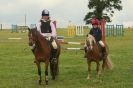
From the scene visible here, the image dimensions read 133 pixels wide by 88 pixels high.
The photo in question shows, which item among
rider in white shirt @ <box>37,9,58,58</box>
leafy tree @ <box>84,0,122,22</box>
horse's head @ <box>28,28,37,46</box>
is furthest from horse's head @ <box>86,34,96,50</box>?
leafy tree @ <box>84,0,122,22</box>

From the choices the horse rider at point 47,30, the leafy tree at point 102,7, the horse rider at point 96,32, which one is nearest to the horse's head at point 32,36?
the horse rider at point 47,30

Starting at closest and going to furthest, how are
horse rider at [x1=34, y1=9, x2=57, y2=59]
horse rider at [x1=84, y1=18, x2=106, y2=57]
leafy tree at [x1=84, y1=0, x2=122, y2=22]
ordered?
horse rider at [x1=34, y1=9, x2=57, y2=59] → horse rider at [x1=84, y1=18, x2=106, y2=57] → leafy tree at [x1=84, y1=0, x2=122, y2=22]

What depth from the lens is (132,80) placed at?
17.1m

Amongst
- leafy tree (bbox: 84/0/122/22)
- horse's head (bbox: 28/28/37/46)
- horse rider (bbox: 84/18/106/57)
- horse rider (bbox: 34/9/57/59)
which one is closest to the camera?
horse's head (bbox: 28/28/37/46)

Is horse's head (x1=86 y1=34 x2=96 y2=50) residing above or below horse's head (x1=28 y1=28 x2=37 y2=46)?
below

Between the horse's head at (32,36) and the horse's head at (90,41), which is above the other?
the horse's head at (32,36)

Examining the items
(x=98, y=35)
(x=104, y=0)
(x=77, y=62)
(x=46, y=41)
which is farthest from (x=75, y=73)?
(x=104, y=0)

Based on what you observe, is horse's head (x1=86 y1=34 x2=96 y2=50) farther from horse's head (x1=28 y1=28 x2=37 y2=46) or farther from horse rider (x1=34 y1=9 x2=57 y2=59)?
horse's head (x1=28 y1=28 x2=37 y2=46)

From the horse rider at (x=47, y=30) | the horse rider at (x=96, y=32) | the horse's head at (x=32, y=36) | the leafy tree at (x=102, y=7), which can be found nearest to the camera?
the horse's head at (x=32, y=36)

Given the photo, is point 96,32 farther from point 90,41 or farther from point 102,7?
point 102,7

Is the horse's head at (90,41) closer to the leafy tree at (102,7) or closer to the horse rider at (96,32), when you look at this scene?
the horse rider at (96,32)

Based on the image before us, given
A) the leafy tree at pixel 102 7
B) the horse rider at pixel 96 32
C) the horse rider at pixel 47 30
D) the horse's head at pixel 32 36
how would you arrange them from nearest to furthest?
the horse's head at pixel 32 36 < the horse rider at pixel 47 30 < the horse rider at pixel 96 32 < the leafy tree at pixel 102 7

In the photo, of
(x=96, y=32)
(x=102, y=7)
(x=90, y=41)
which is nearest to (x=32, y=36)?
(x=90, y=41)

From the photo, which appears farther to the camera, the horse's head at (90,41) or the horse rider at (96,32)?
the horse rider at (96,32)
